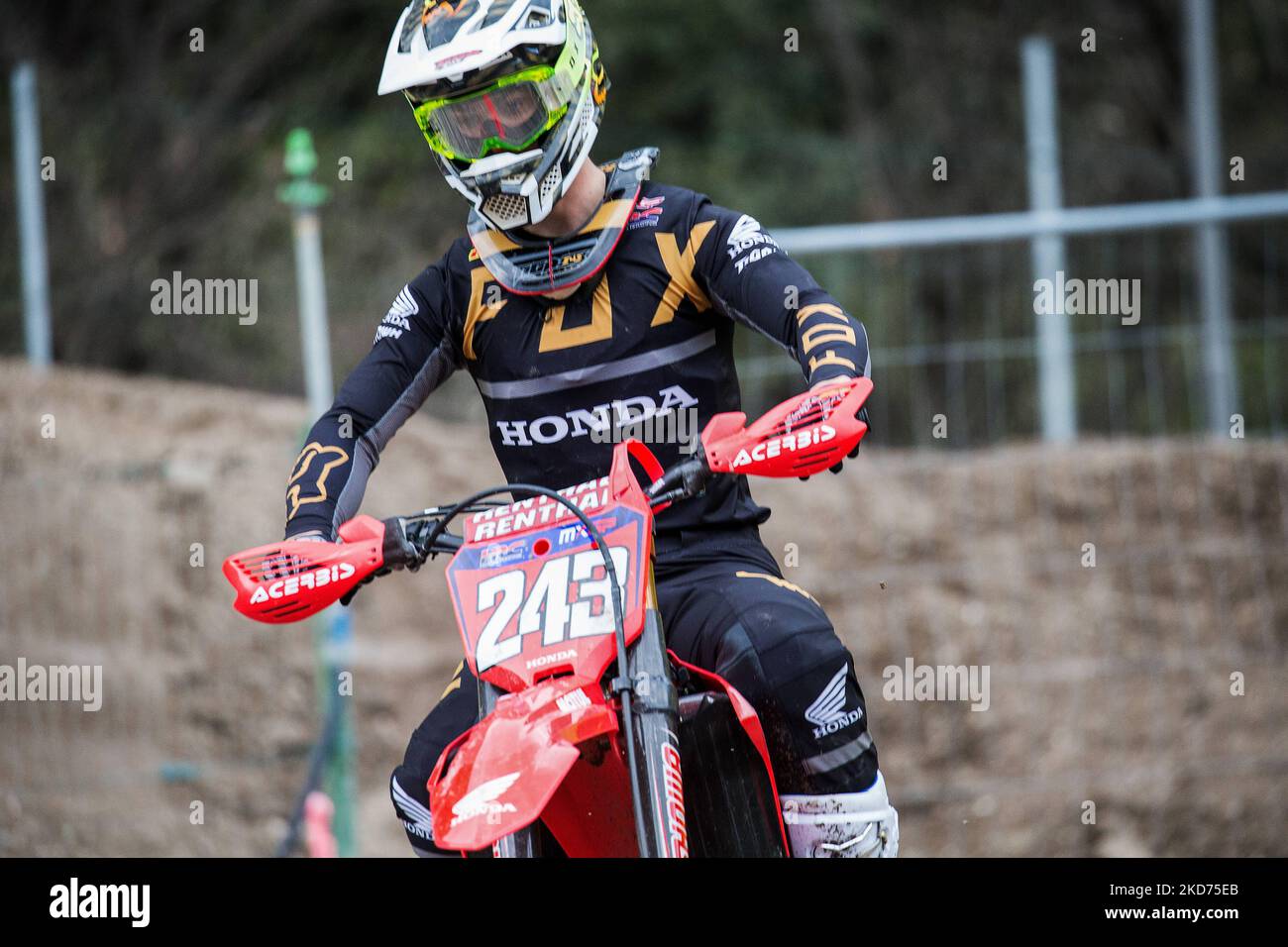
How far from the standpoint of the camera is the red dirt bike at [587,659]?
10.2ft

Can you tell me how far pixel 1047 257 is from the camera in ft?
26.8

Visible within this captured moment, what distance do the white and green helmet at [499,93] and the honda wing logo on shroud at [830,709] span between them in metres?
1.39

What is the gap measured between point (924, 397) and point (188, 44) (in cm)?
919

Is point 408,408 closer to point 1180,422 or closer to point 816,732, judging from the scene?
point 816,732

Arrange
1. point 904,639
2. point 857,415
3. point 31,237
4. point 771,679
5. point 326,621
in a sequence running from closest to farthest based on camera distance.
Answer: point 857,415
point 771,679
point 326,621
point 904,639
point 31,237

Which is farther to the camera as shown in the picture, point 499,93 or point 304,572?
point 499,93

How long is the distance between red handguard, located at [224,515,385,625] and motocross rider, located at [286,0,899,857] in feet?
0.98

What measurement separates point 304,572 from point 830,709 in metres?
1.26

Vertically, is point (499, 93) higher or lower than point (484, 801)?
higher

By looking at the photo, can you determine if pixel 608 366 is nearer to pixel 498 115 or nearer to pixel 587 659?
pixel 498 115

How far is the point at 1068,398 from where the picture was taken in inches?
333

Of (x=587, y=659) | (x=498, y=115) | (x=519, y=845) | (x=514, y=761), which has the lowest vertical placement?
(x=519, y=845)

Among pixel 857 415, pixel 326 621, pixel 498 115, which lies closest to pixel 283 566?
pixel 498 115

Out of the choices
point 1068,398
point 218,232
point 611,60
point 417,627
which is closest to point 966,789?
point 1068,398
